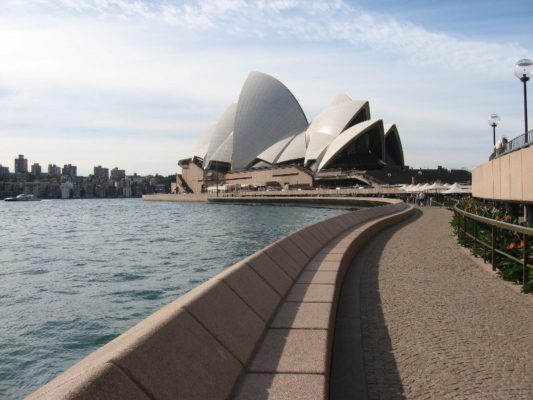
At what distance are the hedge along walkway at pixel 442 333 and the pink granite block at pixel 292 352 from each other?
467 mm

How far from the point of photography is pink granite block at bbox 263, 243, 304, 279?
275 inches

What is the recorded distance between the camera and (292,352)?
392 cm

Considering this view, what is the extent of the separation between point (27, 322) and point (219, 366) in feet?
26.5

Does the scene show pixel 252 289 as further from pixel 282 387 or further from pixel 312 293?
pixel 282 387

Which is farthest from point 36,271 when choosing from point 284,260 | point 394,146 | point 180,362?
point 394,146

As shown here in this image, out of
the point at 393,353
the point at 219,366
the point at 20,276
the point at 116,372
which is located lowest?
the point at 20,276

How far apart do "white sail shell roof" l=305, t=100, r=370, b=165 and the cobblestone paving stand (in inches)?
2997

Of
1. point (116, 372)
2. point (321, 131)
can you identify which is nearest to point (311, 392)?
point (116, 372)

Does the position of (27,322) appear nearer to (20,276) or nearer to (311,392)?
(20,276)

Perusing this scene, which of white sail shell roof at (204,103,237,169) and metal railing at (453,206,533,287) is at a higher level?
white sail shell roof at (204,103,237,169)

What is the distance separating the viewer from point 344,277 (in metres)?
8.88

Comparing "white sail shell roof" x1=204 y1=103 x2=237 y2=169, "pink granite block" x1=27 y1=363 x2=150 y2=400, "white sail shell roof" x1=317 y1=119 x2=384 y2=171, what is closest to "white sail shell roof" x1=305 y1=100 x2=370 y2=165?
"white sail shell roof" x1=317 y1=119 x2=384 y2=171

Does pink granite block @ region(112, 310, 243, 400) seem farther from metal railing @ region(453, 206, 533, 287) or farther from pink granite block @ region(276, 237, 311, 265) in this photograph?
metal railing @ region(453, 206, 533, 287)

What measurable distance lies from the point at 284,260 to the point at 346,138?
7366cm
